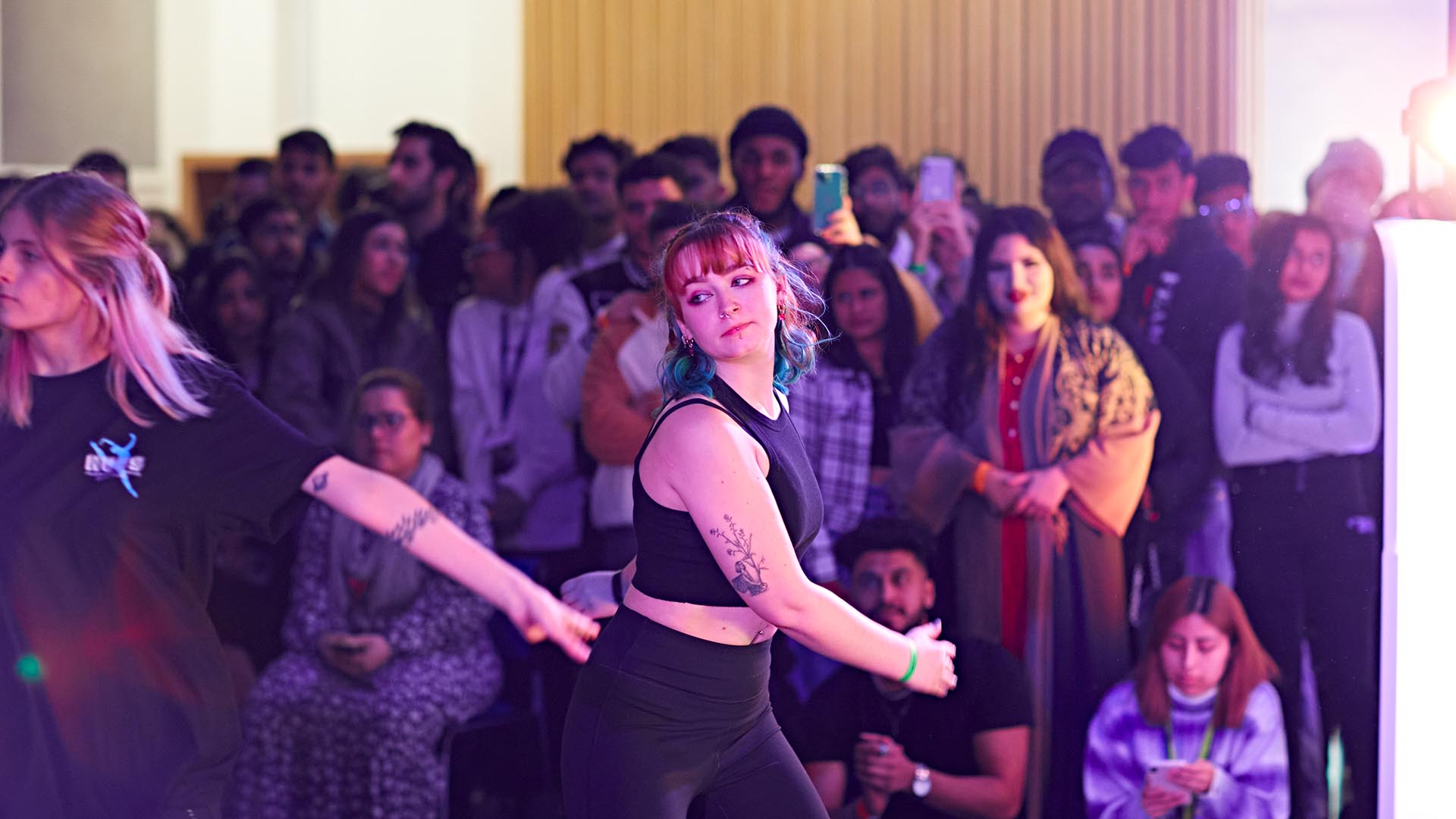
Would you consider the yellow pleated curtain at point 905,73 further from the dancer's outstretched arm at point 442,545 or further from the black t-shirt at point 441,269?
the dancer's outstretched arm at point 442,545

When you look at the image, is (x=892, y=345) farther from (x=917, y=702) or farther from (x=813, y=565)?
(x=917, y=702)

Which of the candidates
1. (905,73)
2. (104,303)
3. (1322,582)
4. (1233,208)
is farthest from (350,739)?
(905,73)

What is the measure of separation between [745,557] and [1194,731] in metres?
1.70

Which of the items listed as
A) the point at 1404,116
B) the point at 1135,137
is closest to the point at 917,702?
the point at 1404,116

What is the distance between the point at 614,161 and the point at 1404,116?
2451 mm

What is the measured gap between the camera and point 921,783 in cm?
308

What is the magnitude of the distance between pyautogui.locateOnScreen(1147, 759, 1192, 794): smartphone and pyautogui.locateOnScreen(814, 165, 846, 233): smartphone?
4.92 ft

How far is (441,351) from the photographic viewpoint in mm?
3967

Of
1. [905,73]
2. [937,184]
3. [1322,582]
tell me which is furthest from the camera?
[905,73]

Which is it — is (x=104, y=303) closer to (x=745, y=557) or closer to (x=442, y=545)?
(x=442, y=545)

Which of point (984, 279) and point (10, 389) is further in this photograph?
point (984, 279)

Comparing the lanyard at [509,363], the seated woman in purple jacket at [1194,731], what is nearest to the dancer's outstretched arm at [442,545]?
the seated woman in purple jacket at [1194,731]

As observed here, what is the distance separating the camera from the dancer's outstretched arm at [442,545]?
6.43 feet

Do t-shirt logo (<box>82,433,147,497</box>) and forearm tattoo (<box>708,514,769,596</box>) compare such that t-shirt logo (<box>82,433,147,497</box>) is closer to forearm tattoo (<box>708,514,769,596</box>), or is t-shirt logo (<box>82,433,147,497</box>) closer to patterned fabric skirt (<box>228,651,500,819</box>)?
forearm tattoo (<box>708,514,769,596</box>)
